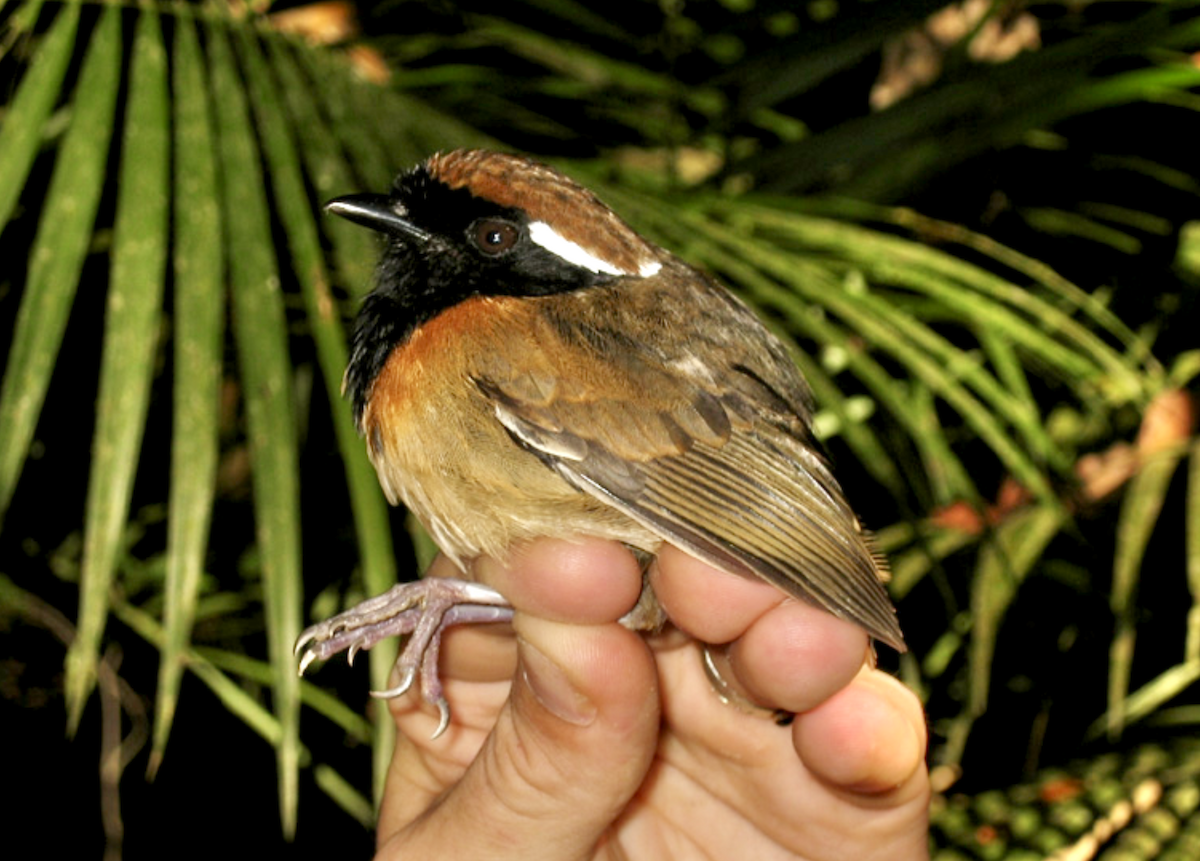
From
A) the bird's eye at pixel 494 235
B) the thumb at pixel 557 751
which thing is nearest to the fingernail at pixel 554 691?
the thumb at pixel 557 751

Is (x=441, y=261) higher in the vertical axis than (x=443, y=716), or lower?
higher

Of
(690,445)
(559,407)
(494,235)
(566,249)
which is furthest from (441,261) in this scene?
(690,445)

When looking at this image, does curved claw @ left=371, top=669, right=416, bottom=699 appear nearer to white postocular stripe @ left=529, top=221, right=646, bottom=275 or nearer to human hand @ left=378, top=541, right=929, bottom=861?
human hand @ left=378, top=541, right=929, bottom=861

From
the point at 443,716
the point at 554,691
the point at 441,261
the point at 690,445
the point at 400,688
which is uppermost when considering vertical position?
the point at 441,261

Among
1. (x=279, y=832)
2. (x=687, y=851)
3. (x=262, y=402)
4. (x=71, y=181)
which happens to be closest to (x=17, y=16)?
(x=71, y=181)

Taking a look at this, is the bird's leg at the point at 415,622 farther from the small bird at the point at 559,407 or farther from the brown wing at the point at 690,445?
the brown wing at the point at 690,445

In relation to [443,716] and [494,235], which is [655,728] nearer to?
[443,716]

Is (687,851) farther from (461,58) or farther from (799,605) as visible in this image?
(461,58)
